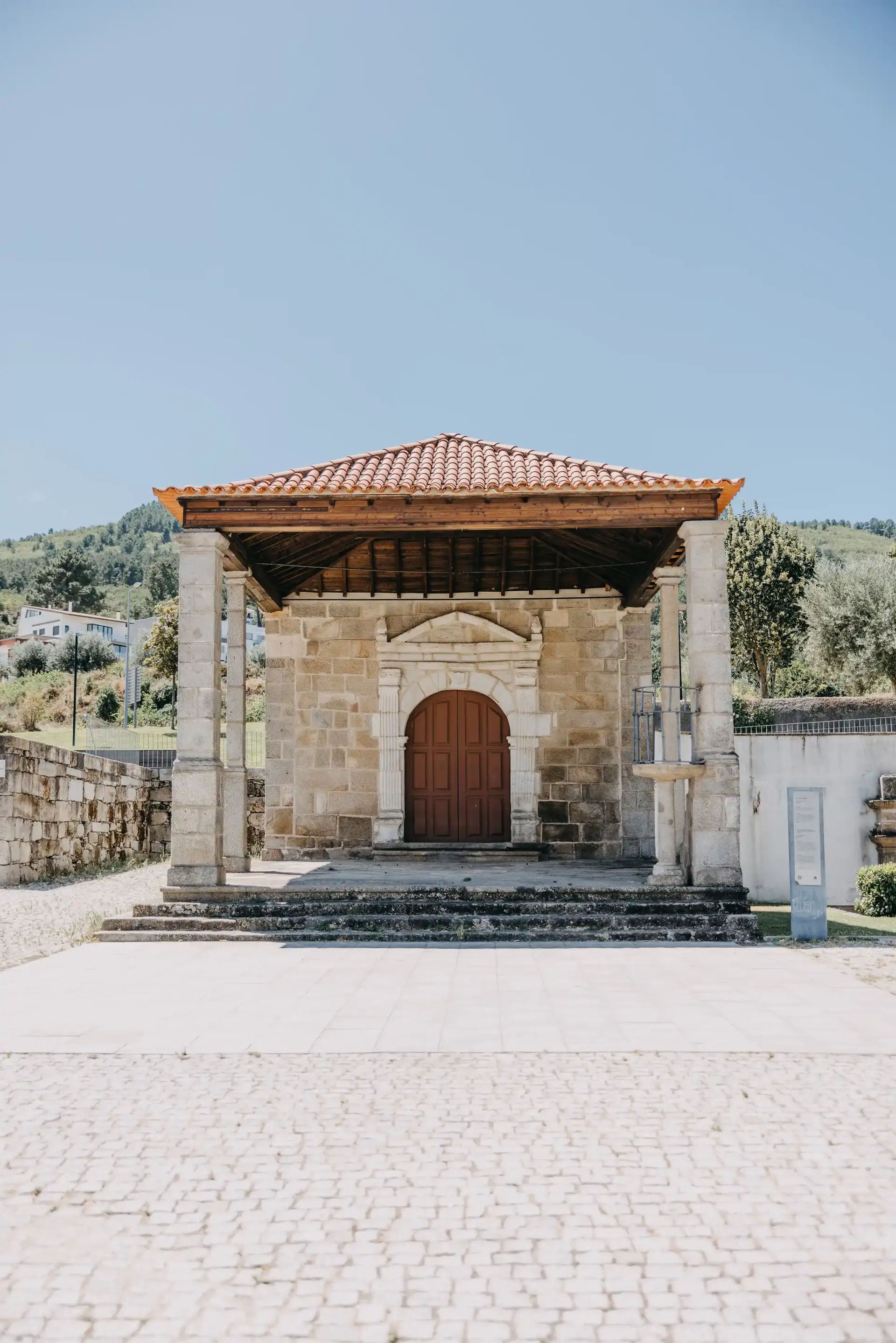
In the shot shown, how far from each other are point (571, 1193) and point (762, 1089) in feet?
4.93

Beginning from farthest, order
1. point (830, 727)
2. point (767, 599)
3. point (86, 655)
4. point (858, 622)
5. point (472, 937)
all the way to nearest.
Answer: point (86, 655), point (767, 599), point (858, 622), point (830, 727), point (472, 937)

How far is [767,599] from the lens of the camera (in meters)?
33.1

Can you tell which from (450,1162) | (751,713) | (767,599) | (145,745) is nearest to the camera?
(450,1162)

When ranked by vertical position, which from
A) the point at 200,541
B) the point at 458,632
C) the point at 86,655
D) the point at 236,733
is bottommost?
the point at 236,733

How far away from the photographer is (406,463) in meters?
11.4

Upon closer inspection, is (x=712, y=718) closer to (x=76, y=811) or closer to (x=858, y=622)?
(x=76, y=811)

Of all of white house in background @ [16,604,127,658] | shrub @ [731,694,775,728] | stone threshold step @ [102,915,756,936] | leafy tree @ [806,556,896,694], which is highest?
white house in background @ [16,604,127,658]

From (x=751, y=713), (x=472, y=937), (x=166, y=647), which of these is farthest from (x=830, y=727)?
(x=166, y=647)

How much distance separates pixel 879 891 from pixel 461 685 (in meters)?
5.69

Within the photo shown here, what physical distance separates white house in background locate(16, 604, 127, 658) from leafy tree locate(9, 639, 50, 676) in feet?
39.1

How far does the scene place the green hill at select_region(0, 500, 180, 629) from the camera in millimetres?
75375

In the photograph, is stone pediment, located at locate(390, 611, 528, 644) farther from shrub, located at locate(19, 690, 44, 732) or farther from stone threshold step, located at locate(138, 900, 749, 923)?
shrub, located at locate(19, 690, 44, 732)

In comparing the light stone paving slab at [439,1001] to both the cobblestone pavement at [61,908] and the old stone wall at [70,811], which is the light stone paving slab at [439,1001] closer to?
the cobblestone pavement at [61,908]

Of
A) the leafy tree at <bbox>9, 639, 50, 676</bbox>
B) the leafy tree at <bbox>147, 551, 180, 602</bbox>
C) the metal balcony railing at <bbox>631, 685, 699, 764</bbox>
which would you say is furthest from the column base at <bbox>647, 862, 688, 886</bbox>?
the leafy tree at <bbox>147, 551, 180, 602</bbox>
